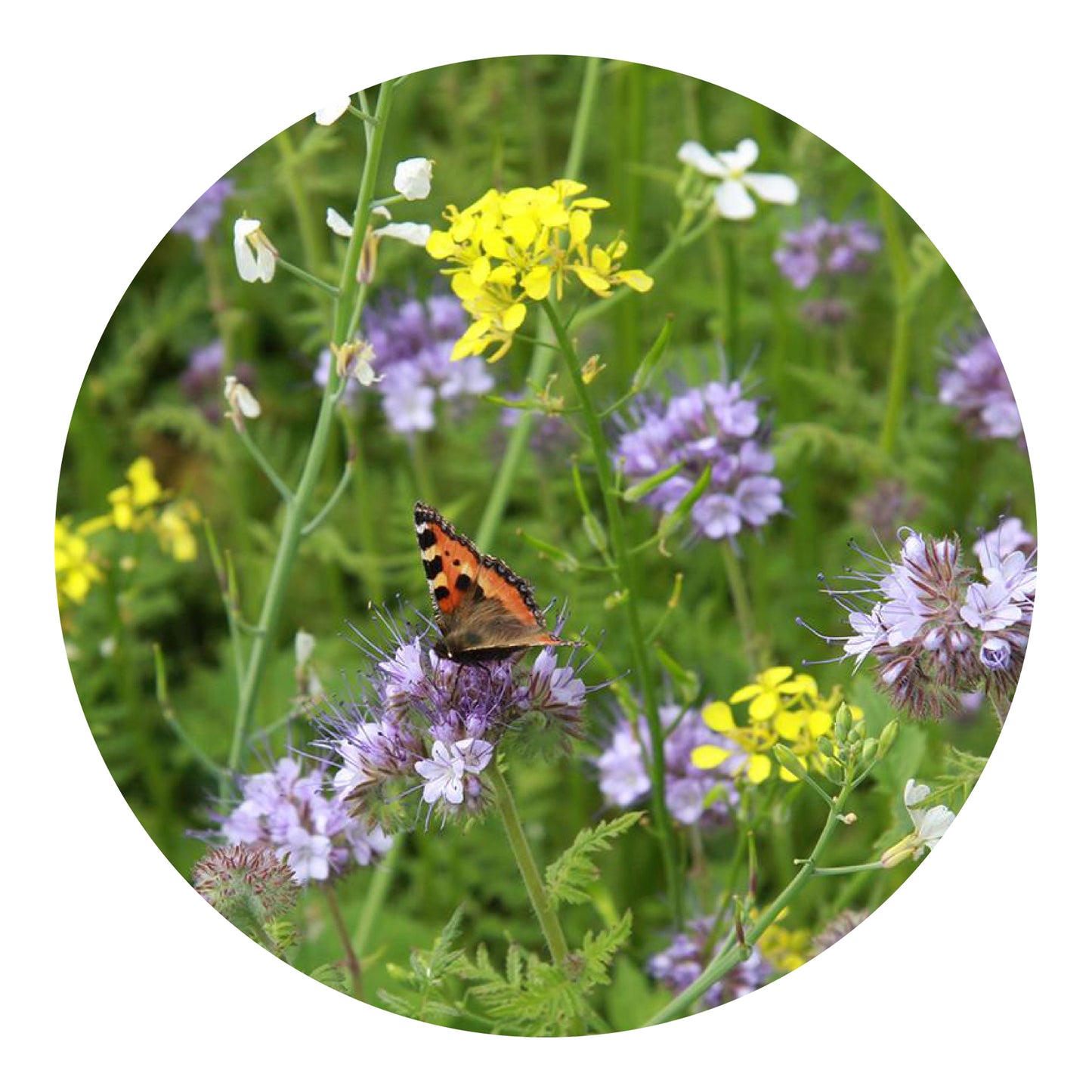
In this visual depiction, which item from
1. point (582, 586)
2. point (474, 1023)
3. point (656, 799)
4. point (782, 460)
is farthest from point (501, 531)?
point (474, 1023)

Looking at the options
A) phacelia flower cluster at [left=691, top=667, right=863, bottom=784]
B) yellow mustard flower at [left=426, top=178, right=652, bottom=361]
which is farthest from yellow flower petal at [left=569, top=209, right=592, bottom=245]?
phacelia flower cluster at [left=691, top=667, right=863, bottom=784]

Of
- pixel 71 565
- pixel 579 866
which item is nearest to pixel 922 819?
pixel 579 866

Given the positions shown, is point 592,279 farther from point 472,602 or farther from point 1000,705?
point 1000,705

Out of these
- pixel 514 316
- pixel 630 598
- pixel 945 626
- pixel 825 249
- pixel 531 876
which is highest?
pixel 825 249

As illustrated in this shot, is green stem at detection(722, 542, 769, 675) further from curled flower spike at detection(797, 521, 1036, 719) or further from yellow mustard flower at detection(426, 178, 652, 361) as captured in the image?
yellow mustard flower at detection(426, 178, 652, 361)

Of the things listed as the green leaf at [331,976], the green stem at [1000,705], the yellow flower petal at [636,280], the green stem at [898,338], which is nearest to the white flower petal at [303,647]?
the green leaf at [331,976]

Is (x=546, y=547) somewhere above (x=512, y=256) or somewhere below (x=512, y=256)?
below
